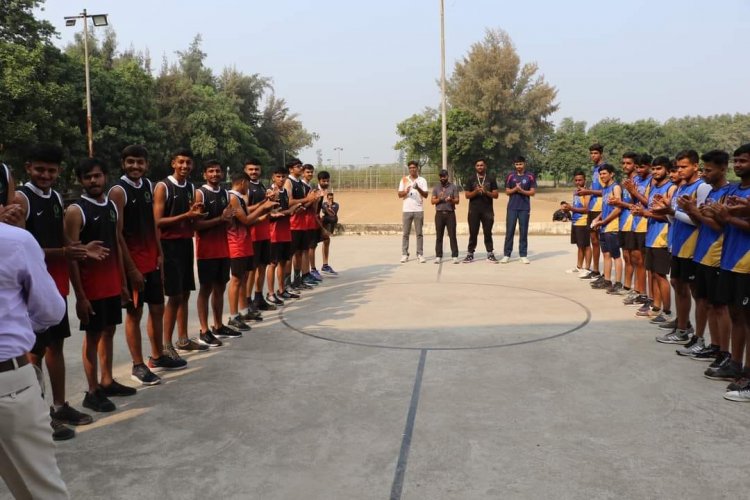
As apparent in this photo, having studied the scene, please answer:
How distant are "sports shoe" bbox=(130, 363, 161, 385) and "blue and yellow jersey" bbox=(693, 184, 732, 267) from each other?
4795 mm

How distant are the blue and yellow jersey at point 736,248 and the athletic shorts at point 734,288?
1.9 inches

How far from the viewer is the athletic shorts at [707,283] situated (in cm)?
500

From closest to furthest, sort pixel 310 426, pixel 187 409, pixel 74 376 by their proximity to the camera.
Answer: pixel 310 426
pixel 187 409
pixel 74 376

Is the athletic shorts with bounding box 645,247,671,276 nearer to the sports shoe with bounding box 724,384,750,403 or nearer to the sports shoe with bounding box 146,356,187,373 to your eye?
the sports shoe with bounding box 724,384,750,403

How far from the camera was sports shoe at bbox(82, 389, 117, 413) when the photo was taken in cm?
432

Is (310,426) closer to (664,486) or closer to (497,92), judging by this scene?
(664,486)

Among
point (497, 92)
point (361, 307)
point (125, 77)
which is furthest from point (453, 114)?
point (361, 307)

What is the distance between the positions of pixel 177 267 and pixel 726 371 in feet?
16.0

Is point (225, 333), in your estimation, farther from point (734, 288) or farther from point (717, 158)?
point (717, 158)

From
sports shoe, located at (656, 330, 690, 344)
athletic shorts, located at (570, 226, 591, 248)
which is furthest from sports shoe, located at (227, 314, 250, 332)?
athletic shorts, located at (570, 226, 591, 248)

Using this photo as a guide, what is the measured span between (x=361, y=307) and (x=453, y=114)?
160 feet

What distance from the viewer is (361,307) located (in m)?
7.82

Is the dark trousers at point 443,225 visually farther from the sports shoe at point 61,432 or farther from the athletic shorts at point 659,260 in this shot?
the sports shoe at point 61,432

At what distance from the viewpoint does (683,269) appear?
5754 mm
